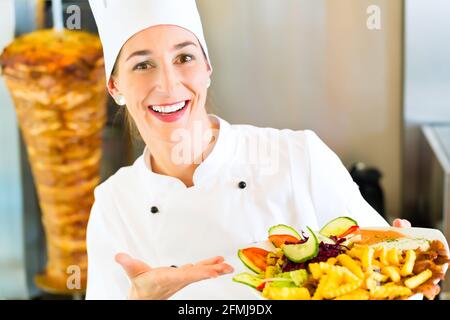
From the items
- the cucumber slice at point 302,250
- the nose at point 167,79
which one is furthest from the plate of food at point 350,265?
the nose at point 167,79

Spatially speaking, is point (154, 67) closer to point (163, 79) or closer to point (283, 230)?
point (163, 79)

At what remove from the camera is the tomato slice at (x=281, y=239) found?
1.24 meters

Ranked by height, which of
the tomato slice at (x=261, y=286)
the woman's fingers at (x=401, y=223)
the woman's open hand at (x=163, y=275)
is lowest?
the woman's open hand at (x=163, y=275)

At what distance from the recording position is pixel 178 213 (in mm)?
1367

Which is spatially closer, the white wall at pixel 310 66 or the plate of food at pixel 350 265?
the plate of food at pixel 350 265

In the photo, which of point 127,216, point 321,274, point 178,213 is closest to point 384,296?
point 321,274

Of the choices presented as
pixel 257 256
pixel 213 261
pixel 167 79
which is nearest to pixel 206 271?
pixel 213 261

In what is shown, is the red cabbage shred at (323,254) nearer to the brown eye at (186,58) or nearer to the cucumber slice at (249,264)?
the cucumber slice at (249,264)

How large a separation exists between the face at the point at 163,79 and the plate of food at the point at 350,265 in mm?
311

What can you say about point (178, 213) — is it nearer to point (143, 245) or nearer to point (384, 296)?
point (143, 245)

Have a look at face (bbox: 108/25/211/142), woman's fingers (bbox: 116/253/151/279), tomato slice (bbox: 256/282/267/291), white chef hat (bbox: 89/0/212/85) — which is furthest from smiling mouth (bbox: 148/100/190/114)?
tomato slice (bbox: 256/282/267/291)

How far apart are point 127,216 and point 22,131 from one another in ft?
1.04

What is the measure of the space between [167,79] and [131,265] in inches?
14.7

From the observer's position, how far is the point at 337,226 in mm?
1285
